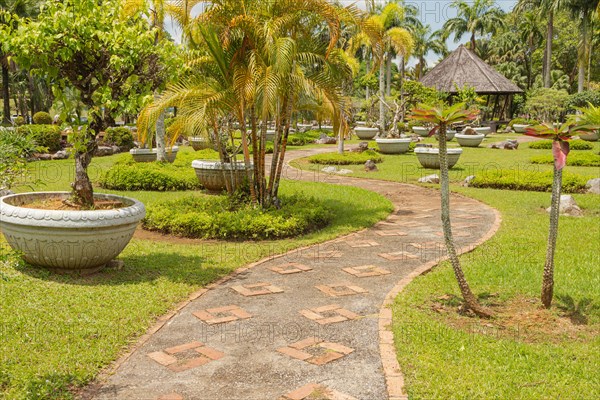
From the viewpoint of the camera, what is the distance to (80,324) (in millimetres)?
5227

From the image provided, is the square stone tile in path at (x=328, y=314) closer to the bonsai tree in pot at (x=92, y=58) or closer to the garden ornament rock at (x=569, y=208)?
the bonsai tree in pot at (x=92, y=58)

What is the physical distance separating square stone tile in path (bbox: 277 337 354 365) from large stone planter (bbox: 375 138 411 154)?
2026cm

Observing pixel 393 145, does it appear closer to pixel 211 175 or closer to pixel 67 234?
pixel 211 175

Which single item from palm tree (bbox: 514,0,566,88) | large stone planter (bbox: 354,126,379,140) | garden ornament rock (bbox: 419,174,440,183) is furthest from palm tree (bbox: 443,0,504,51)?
garden ornament rock (bbox: 419,174,440,183)

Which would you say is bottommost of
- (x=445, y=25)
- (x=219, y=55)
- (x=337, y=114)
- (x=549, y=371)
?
(x=549, y=371)

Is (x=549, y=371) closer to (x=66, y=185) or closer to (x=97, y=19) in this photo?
(x=97, y=19)

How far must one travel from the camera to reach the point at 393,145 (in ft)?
81.2

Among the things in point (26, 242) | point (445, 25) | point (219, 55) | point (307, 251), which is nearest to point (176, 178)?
point (219, 55)

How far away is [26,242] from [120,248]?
3.37 ft

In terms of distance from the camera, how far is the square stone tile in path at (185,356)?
178 inches

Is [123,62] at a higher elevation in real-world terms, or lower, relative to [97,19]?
lower

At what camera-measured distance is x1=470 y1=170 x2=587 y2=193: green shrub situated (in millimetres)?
13883

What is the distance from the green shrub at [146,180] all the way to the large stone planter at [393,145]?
470 inches

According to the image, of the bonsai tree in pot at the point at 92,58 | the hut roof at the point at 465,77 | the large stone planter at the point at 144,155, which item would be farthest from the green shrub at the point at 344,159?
the hut roof at the point at 465,77
